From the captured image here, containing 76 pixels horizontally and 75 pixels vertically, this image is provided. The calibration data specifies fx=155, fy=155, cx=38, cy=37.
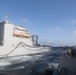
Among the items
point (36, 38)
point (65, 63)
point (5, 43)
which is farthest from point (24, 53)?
point (65, 63)

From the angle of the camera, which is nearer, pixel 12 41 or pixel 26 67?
pixel 26 67

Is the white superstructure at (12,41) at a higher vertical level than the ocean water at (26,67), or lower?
higher

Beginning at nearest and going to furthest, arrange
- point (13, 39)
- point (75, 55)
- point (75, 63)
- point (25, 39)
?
point (75, 63) < point (75, 55) < point (13, 39) < point (25, 39)

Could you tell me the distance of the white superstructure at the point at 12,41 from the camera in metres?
29.0

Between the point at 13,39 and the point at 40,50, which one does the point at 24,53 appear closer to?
the point at 13,39

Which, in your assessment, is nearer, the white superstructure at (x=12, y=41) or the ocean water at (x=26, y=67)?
the ocean water at (x=26, y=67)

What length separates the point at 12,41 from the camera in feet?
102

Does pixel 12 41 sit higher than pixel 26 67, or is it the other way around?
pixel 12 41

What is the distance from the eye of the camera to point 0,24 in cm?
3009

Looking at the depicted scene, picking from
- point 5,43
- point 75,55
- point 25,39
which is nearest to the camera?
point 75,55

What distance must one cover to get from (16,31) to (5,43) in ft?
19.7

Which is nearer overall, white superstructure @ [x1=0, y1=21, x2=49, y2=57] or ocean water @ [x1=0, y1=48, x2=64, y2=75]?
ocean water @ [x1=0, y1=48, x2=64, y2=75]

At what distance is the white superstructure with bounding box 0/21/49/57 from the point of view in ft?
95.0

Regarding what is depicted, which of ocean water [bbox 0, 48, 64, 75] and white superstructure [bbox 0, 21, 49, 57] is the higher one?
white superstructure [bbox 0, 21, 49, 57]
